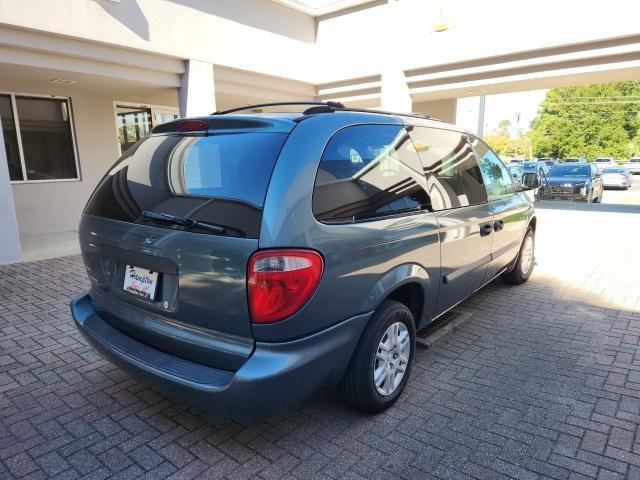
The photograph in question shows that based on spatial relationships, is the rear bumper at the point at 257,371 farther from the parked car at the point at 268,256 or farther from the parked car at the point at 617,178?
the parked car at the point at 617,178

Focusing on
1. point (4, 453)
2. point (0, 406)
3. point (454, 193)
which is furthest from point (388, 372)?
point (0, 406)

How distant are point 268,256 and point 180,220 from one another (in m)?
0.57

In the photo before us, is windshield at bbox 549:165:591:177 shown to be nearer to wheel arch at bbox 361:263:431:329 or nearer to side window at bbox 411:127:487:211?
side window at bbox 411:127:487:211

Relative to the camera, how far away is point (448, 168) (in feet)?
11.6

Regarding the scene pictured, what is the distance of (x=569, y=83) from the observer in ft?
33.7

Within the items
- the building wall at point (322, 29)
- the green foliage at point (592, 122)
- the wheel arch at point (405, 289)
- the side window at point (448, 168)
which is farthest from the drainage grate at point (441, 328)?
the green foliage at point (592, 122)

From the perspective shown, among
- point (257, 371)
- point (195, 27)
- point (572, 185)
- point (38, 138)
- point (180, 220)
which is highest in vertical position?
point (195, 27)

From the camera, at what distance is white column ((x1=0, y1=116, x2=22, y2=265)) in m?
6.45

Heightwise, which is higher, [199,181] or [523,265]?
[199,181]

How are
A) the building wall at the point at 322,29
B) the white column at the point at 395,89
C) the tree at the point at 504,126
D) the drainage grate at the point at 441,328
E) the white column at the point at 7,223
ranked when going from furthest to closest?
the tree at the point at 504,126, the white column at the point at 395,89, the building wall at the point at 322,29, the white column at the point at 7,223, the drainage grate at the point at 441,328

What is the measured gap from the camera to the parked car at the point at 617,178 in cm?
2403

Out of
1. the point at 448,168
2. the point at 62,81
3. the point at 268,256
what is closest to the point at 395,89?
the point at 62,81

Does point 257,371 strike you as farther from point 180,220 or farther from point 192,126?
point 192,126

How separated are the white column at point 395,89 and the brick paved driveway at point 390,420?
7535mm
